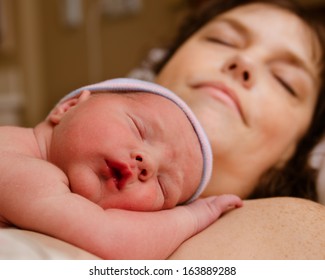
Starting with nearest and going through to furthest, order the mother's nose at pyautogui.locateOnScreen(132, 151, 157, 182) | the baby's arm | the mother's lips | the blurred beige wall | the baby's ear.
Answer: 1. the baby's arm
2. the mother's nose at pyautogui.locateOnScreen(132, 151, 157, 182)
3. the baby's ear
4. the mother's lips
5. the blurred beige wall

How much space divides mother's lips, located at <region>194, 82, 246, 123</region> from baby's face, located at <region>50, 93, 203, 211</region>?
232 mm

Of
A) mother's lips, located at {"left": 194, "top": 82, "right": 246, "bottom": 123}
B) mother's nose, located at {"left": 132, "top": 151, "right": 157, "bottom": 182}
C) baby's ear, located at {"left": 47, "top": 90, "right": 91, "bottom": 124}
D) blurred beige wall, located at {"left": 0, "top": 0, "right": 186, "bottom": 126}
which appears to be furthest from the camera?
blurred beige wall, located at {"left": 0, "top": 0, "right": 186, "bottom": 126}

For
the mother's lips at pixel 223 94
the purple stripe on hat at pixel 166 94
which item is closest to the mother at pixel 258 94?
the mother's lips at pixel 223 94

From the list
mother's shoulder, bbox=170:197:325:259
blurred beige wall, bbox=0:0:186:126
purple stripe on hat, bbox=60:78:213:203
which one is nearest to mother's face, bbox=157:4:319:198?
purple stripe on hat, bbox=60:78:213:203

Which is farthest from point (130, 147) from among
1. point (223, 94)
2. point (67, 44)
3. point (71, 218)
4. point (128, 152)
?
point (67, 44)

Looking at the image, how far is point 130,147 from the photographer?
2.34 feet

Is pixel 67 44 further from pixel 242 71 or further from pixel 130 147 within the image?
pixel 130 147

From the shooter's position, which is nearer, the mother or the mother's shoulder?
the mother's shoulder

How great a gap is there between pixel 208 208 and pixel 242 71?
1.43 ft

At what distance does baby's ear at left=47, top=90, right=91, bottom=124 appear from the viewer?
0.81 metres

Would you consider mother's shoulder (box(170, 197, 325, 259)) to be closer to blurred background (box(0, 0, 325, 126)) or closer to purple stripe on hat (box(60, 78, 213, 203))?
purple stripe on hat (box(60, 78, 213, 203))

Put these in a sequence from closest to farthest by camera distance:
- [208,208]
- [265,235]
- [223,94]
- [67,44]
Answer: [265,235]
[208,208]
[223,94]
[67,44]

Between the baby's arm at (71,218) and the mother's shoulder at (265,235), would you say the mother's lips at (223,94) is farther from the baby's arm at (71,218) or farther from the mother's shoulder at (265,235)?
the baby's arm at (71,218)

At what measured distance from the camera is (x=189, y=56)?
3.93 feet
